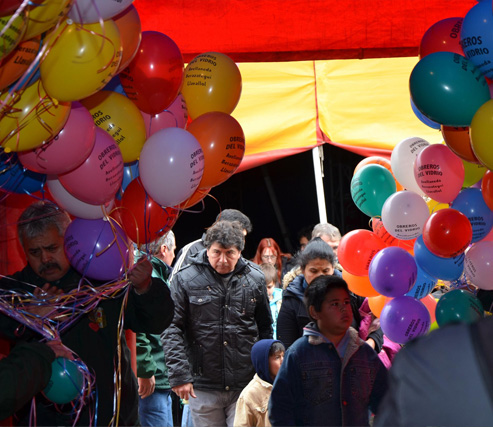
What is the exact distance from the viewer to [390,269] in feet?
11.9

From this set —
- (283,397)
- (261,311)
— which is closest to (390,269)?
(283,397)

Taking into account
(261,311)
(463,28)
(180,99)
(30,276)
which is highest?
(463,28)

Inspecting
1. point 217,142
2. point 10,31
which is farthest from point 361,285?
point 10,31

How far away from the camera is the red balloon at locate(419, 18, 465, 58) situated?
2.76 metres

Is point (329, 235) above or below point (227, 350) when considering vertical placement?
above

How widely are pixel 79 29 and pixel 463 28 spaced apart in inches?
50.9

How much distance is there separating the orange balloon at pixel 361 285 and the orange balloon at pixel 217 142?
4.58ft

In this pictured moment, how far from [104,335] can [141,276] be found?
0.91ft

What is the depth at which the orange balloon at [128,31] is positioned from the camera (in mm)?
2422

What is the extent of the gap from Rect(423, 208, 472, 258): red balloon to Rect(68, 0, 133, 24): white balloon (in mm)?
1849

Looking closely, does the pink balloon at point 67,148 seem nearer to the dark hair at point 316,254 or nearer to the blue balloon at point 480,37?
the blue balloon at point 480,37

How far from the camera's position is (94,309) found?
2854 mm

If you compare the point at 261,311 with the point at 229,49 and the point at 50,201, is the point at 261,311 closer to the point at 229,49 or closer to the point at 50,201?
the point at 229,49

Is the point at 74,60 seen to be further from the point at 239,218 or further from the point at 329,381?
the point at 239,218
